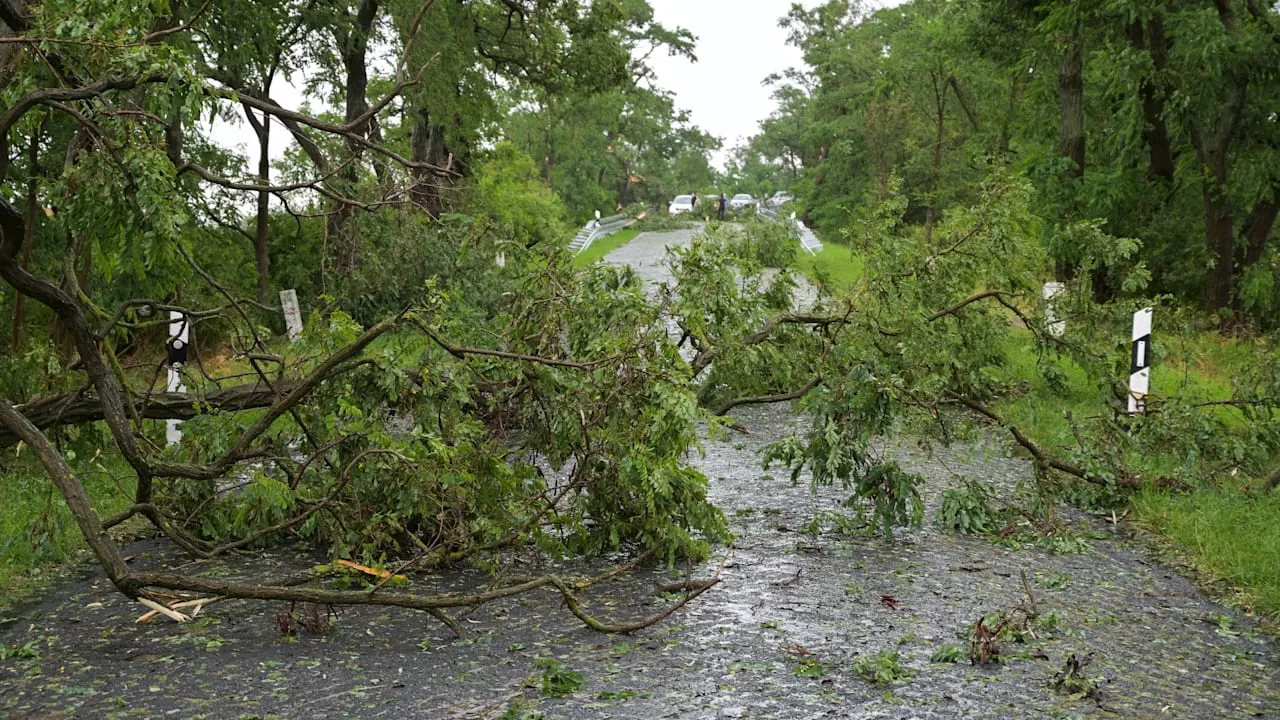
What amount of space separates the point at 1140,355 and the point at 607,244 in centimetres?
3444

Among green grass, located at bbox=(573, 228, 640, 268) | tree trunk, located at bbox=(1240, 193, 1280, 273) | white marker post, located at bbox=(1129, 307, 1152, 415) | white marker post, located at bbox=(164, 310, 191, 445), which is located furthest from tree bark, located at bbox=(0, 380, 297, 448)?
green grass, located at bbox=(573, 228, 640, 268)

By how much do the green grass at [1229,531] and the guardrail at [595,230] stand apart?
27537 mm

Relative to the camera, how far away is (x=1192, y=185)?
2023cm

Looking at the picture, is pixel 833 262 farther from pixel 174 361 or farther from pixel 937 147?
pixel 174 361

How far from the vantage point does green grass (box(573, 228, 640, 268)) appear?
37.1 m

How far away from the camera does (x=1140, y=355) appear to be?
35.3 ft

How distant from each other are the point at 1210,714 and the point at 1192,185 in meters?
16.5

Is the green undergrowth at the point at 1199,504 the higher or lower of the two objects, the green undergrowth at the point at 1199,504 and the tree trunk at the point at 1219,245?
the lower

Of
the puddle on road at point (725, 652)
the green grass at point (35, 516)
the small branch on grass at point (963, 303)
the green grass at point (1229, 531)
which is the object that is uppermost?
the small branch on grass at point (963, 303)

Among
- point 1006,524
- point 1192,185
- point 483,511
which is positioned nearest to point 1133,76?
point 1192,185

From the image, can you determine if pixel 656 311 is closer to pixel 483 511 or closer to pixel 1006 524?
pixel 483 511

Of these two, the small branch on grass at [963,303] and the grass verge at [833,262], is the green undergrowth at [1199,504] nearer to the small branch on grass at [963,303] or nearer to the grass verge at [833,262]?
the small branch on grass at [963,303]

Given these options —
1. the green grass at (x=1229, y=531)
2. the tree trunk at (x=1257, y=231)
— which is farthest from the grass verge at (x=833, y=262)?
the green grass at (x=1229, y=531)

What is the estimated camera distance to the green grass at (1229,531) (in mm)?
7383
